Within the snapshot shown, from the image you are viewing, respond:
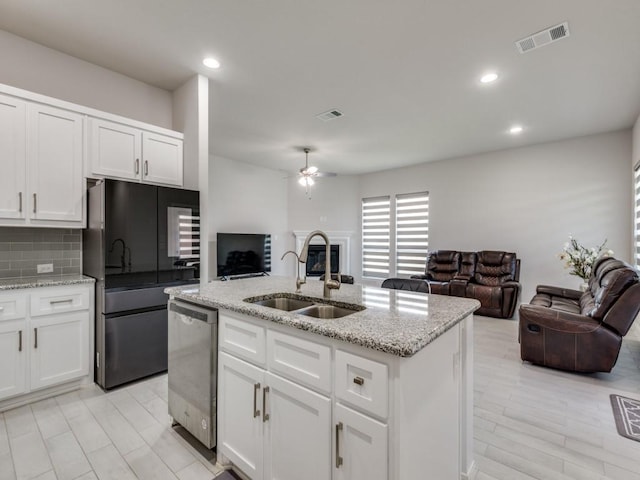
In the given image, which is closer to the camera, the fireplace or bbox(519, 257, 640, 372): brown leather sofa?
bbox(519, 257, 640, 372): brown leather sofa

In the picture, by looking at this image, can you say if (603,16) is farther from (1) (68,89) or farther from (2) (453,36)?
(1) (68,89)

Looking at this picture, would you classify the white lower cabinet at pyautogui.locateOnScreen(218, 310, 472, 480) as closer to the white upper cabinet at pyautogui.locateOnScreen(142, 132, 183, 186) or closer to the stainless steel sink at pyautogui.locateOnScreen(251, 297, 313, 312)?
the stainless steel sink at pyautogui.locateOnScreen(251, 297, 313, 312)

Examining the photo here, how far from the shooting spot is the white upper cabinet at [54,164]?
8.15ft

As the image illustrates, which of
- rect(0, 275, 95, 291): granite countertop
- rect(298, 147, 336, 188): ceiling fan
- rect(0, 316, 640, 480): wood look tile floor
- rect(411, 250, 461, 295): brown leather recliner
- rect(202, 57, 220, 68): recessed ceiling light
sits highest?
rect(202, 57, 220, 68): recessed ceiling light

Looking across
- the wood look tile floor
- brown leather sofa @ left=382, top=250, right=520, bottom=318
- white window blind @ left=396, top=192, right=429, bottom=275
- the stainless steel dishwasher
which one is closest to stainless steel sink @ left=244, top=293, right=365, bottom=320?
the stainless steel dishwasher

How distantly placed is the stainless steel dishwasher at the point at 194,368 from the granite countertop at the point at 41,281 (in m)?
1.21

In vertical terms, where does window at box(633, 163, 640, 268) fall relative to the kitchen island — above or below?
above

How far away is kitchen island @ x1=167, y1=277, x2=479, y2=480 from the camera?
108 cm

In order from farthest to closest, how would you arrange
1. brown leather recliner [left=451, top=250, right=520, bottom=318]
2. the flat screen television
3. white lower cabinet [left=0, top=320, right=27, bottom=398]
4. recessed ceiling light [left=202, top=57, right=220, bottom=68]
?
the flat screen television < brown leather recliner [left=451, top=250, right=520, bottom=318] < recessed ceiling light [left=202, top=57, right=220, bottom=68] < white lower cabinet [left=0, top=320, right=27, bottom=398]

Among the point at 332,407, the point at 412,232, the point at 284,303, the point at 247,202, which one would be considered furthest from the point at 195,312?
the point at 412,232

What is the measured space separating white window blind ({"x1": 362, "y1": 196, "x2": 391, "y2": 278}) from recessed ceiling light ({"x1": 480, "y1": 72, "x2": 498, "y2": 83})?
4.10 m

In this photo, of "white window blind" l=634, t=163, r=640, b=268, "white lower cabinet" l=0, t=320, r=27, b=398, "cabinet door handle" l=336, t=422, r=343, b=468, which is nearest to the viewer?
"cabinet door handle" l=336, t=422, r=343, b=468

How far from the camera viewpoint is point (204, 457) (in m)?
1.83

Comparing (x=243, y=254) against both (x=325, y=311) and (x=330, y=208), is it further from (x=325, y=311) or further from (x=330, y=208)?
(x=325, y=311)
